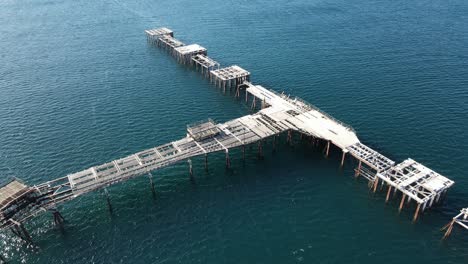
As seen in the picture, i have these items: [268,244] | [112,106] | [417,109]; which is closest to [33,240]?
[268,244]

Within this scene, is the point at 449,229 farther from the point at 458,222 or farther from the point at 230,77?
the point at 230,77

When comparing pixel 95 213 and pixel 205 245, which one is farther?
pixel 95 213

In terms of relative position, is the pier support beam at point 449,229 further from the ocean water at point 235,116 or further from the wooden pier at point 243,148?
the wooden pier at point 243,148

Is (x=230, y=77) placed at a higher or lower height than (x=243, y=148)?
higher

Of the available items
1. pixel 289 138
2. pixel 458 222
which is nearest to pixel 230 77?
pixel 289 138

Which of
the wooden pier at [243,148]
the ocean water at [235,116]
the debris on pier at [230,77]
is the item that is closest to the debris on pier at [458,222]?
the wooden pier at [243,148]

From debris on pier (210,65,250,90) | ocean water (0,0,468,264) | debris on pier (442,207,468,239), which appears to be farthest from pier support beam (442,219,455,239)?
debris on pier (210,65,250,90)

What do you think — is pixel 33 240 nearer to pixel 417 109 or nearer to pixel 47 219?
pixel 47 219
